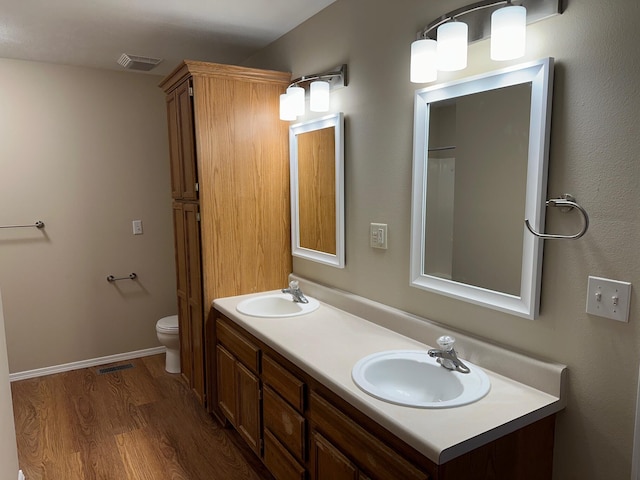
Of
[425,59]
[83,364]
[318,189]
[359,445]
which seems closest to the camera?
[359,445]

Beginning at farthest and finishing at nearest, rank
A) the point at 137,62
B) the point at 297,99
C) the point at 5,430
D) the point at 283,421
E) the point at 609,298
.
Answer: the point at 137,62 → the point at 297,99 → the point at 283,421 → the point at 5,430 → the point at 609,298

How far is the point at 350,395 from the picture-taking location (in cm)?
140

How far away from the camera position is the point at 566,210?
1.33m

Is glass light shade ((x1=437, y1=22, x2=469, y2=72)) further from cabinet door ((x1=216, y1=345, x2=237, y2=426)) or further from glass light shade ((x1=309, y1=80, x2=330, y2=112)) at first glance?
cabinet door ((x1=216, y1=345, x2=237, y2=426))

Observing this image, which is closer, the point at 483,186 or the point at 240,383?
the point at 483,186

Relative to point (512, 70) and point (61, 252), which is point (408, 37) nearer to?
point (512, 70)

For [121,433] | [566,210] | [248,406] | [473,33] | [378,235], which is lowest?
[121,433]

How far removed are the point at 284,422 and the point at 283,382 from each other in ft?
0.58

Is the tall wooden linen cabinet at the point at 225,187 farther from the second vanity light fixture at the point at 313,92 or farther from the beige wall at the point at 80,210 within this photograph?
the beige wall at the point at 80,210

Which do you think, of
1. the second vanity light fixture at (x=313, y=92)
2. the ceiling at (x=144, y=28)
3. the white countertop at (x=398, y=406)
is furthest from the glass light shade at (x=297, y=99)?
the white countertop at (x=398, y=406)

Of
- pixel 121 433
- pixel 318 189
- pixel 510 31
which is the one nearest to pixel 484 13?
pixel 510 31

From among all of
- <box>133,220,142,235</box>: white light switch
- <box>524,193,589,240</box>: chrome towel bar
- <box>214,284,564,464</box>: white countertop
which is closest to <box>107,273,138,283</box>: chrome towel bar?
<box>133,220,142,235</box>: white light switch

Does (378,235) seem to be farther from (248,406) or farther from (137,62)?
(137,62)

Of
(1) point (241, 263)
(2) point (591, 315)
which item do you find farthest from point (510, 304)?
(1) point (241, 263)
